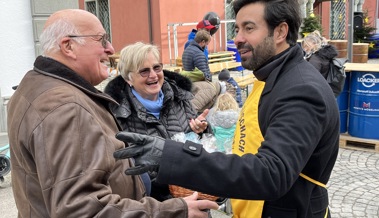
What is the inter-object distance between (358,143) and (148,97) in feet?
15.1

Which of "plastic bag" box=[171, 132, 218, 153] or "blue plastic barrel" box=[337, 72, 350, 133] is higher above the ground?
"plastic bag" box=[171, 132, 218, 153]

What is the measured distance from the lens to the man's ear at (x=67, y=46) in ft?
5.60

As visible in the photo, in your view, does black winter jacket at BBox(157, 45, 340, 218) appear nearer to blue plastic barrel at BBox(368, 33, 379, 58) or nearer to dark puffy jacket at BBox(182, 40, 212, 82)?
dark puffy jacket at BBox(182, 40, 212, 82)

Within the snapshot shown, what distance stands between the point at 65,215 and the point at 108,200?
155 mm

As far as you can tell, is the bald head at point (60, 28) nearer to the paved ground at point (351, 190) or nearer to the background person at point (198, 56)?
the paved ground at point (351, 190)

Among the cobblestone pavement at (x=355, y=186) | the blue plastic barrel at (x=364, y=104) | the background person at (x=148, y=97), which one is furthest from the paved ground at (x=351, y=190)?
the background person at (x=148, y=97)

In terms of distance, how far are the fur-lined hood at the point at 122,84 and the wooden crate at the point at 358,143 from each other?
161 inches

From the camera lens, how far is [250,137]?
176cm

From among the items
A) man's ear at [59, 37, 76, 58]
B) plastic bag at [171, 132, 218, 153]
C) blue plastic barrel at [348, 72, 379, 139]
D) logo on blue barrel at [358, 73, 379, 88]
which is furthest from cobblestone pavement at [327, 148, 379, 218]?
man's ear at [59, 37, 76, 58]

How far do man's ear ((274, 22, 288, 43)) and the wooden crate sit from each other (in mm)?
5052

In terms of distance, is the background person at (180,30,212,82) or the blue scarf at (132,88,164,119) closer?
the blue scarf at (132,88,164,119)

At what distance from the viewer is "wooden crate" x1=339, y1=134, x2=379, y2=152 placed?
6.14 metres

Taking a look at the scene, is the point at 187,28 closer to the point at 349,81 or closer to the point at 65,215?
the point at 349,81

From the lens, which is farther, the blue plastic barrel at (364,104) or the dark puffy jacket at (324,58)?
the blue plastic barrel at (364,104)
